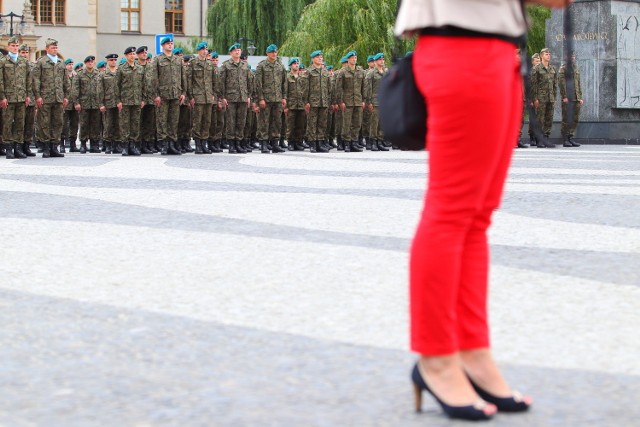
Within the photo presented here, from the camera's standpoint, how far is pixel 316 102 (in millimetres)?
26625

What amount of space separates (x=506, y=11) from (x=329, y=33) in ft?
118

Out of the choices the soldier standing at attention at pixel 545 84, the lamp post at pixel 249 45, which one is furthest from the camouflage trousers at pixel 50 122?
the lamp post at pixel 249 45

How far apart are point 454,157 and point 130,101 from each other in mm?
21517

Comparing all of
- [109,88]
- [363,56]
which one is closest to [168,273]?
[109,88]

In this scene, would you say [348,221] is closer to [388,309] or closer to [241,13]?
[388,309]

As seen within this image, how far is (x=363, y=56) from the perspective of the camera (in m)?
38.7

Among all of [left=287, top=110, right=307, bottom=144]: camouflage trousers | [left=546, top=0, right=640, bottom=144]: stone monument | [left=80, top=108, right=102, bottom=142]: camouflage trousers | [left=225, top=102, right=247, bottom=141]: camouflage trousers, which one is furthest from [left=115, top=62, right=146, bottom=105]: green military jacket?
[left=546, top=0, right=640, bottom=144]: stone monument

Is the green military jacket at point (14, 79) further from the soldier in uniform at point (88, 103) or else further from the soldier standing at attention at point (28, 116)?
the soldier in uniform at point (88, 103)

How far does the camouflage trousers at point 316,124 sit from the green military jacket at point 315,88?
144 mm

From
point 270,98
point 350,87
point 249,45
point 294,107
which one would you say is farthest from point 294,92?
point 249,45

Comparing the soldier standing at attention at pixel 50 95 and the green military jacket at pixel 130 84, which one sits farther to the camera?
the green military jacket at pixel 130 84

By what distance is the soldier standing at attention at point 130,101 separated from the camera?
2461 cm

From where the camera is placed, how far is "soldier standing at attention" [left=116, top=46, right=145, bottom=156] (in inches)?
969

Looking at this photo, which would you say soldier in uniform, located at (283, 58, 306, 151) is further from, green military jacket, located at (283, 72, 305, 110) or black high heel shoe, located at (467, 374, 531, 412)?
black high heel shoe, located at (467, 374, 531, 412)
